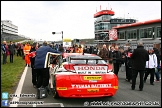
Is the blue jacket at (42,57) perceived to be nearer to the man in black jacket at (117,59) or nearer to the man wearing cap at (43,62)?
the man wearing cap at (43,62)

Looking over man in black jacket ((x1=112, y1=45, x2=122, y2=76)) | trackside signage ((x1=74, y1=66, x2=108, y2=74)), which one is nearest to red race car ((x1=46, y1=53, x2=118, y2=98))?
trackside signage ((x1=74, y1=66, x2=108, y2=74))

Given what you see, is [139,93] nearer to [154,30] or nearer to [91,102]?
[91,102]

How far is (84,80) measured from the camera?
6305 mm

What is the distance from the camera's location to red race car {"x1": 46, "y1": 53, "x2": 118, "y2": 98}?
20.5ft

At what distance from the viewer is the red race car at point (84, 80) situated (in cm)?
623

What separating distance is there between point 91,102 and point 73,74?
96 cm

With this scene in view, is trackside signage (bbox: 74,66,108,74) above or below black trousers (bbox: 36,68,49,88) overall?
above

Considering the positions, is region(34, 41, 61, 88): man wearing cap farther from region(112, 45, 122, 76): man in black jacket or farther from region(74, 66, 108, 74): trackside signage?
region(112, 45, 122, 76): man in black jacket

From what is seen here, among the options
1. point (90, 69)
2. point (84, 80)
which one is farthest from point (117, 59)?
point (84, 80)

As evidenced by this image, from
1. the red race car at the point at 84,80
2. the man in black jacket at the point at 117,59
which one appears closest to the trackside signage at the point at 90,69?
the red race car at the point at 84,80

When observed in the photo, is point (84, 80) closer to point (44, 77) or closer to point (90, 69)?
point (90, 69)

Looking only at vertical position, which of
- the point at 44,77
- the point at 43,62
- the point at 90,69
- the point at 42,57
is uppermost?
the point at 42,57

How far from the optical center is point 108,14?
82.0 metres

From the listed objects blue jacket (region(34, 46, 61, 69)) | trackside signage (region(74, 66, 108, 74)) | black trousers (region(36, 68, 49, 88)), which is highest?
blue jacket (region(34, 46, 61, 69))
